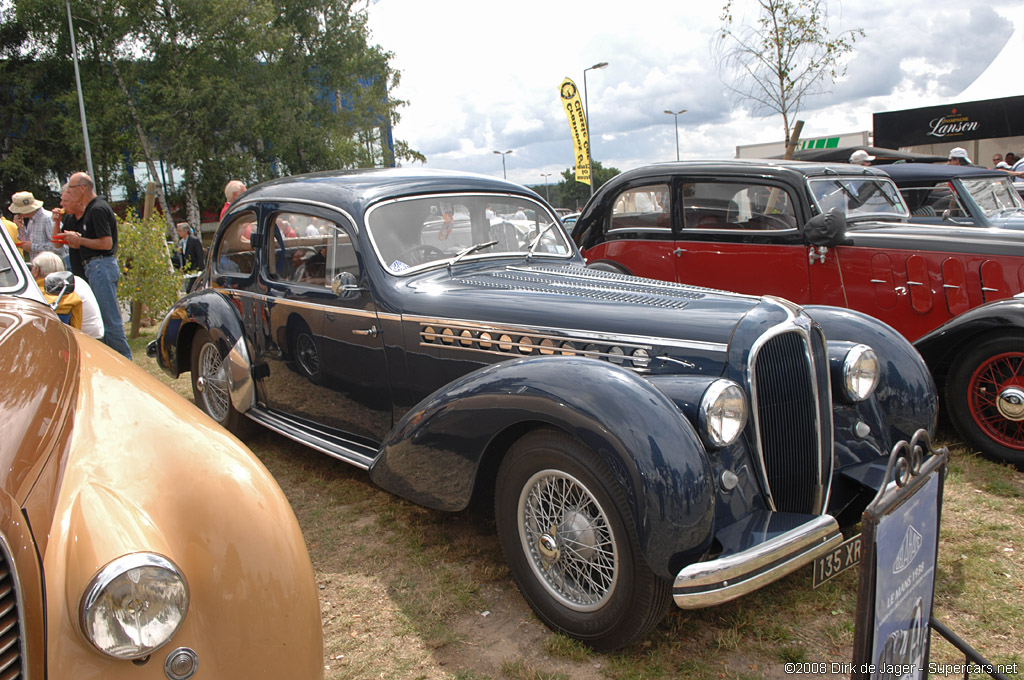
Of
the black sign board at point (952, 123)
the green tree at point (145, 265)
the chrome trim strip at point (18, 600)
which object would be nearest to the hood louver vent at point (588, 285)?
the chrome trim strip at point (18, 600)

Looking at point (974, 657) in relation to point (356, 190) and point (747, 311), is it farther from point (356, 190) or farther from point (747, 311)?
point (356, 190)

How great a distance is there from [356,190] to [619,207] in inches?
146

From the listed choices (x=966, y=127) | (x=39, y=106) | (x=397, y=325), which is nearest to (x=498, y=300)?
(x=397, y=325)

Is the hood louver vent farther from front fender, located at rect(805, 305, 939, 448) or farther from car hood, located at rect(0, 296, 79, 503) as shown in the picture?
car hood, located at rect(0, 296, 79, 503)

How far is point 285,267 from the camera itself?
4297 millimetres

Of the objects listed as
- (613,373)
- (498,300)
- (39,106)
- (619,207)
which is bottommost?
(613,373)

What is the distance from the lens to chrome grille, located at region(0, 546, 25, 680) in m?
1.28

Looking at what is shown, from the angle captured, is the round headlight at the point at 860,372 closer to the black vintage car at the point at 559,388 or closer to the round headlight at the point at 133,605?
the black vintage car at the point at 559,388

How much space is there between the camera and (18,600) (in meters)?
1.31

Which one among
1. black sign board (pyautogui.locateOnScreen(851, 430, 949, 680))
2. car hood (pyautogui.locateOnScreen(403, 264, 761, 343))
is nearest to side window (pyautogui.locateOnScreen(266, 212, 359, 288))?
car hood (pyautogui.locateOnScreen(403, 264, 761, 343))

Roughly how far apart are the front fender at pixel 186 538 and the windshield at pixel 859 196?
5298 mm

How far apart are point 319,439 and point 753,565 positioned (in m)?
2.57

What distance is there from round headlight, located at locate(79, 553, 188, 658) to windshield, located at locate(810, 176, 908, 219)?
5.58 meters

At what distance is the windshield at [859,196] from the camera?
594 centimetres
